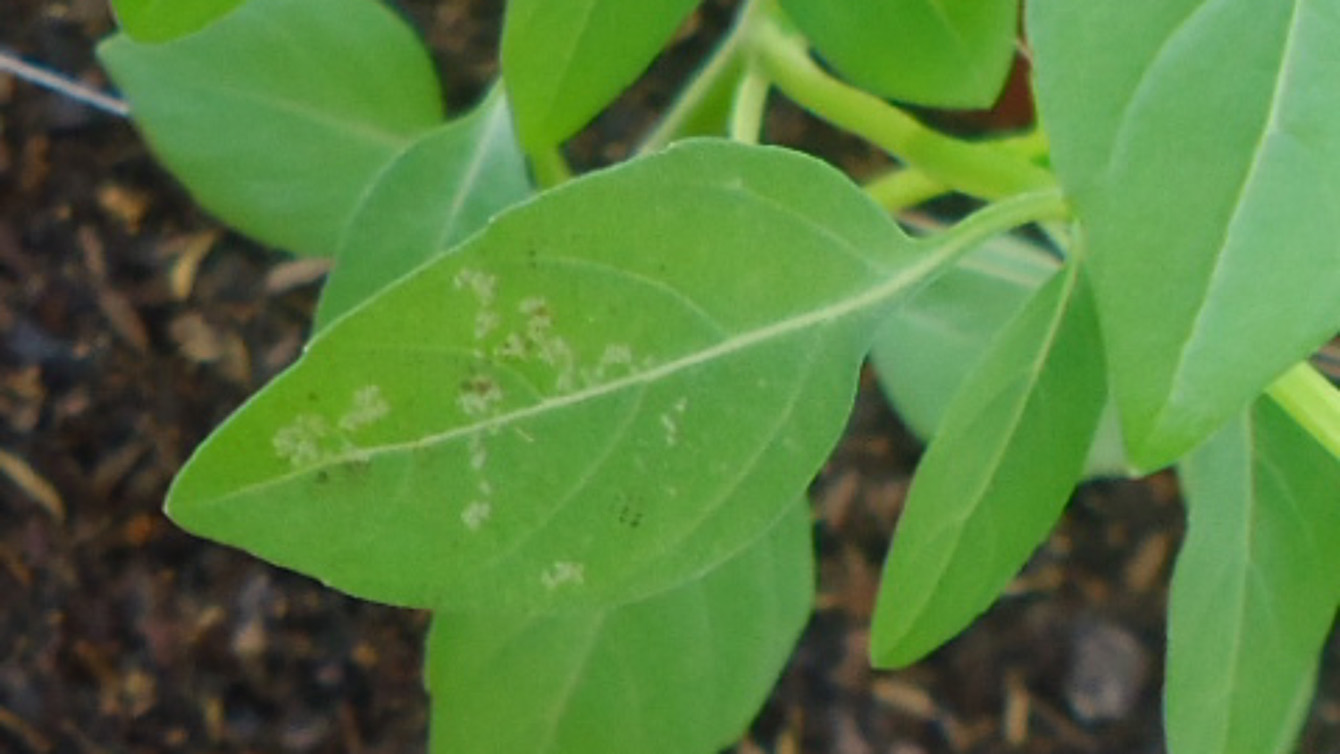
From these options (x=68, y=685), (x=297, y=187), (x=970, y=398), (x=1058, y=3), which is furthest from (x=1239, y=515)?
(x=68, y=685)

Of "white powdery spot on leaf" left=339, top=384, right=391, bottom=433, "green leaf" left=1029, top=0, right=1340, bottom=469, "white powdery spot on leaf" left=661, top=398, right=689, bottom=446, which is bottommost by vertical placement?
"white powdery spot on leaf" left=661, top=398, right=689, bottom=446

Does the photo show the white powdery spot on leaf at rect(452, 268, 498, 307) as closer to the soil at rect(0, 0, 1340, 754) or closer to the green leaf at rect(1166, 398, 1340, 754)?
the green leaf at rect(1166, 398, 1340, 754)

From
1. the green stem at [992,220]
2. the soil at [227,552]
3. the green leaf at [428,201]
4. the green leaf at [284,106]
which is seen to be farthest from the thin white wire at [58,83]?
A: the green stem at [992,220]

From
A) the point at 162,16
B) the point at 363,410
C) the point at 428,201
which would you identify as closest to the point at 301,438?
the point at 363,410

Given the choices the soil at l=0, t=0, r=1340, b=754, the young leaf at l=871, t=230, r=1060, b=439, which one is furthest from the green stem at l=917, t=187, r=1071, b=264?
the soil at l=0, t=0, r=1340, b=754

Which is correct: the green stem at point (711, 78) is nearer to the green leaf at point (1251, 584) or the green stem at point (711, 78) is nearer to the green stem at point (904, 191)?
the green stem at point (904, 191)

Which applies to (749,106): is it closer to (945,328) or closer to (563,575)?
(945,328)

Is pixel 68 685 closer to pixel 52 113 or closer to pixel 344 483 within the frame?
pixel 52 113
